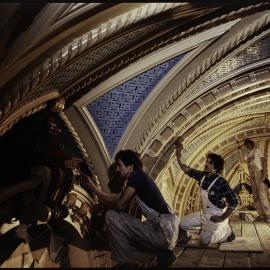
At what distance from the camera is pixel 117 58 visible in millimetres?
3527

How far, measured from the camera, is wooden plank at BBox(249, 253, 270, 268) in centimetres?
307

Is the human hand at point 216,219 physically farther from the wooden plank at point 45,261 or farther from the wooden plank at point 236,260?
the wooden plank at point 45,261

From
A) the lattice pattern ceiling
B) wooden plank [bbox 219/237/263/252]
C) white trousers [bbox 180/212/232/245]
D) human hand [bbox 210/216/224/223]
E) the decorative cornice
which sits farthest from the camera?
the lattice pattern ceiling

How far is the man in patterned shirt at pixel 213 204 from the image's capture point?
4215 millimetres

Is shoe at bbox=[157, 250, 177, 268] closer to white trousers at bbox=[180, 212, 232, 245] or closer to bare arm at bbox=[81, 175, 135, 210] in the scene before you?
bare arm at bbox=[81, 175, 135, 210]

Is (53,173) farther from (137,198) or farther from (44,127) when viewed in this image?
(137,198)

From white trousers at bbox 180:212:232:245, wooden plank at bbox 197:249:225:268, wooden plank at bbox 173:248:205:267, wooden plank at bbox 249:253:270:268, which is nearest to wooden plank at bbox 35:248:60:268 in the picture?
wooden plank at bbox 173:248:205:267

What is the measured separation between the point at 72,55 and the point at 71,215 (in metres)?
1.89

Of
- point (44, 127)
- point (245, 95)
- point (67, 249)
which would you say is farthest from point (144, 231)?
point (245, 95)

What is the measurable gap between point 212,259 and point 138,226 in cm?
73

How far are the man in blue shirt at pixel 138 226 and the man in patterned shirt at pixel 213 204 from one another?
1102 millimetres

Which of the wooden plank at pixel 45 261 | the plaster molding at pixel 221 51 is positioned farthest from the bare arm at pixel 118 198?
the plaster molding at pixel 221 51

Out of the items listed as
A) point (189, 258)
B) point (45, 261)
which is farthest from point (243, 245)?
point (45, 261)

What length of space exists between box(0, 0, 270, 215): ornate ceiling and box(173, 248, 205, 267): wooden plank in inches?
48.7
